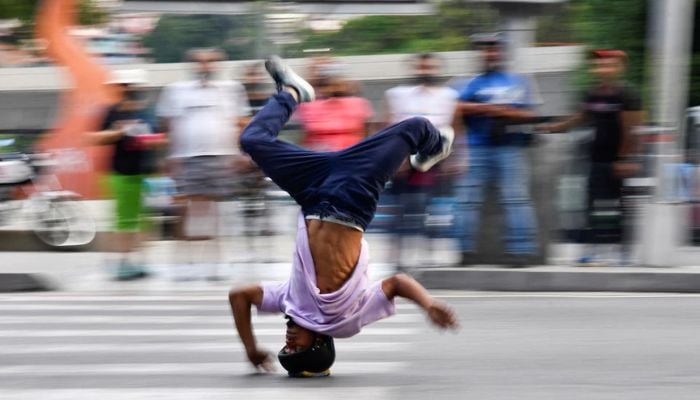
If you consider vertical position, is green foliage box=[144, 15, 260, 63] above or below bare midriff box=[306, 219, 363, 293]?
below

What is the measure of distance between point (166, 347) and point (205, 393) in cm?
161

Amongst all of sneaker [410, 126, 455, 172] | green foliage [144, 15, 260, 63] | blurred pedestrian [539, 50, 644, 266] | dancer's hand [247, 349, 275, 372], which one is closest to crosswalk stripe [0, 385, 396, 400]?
dancer's hand [247, 349, 275, 372]

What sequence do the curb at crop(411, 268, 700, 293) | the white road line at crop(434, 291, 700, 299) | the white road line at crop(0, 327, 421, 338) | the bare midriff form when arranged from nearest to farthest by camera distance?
the bare midriff
the white road line at crop(0, 327, 421, 338)
the white road line at crop(434, 291, 700, 299)
the curb at crop(411, 268, 700, 293)

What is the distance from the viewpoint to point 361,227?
6.90 metres

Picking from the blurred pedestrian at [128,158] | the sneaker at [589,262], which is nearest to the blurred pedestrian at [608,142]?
the sneaker at [589,262]

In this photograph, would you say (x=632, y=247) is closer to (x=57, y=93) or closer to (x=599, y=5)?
(x=599, y=5)

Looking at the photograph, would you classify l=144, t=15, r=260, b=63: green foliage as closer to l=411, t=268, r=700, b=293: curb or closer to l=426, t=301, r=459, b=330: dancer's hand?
l=411, t=268, r=700, b=293: curb

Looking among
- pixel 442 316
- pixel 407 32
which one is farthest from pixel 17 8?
pixel 442 316

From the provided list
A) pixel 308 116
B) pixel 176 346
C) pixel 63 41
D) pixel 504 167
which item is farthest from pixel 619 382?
pixel 63 41

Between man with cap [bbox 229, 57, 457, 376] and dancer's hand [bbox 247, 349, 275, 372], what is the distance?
17 cm

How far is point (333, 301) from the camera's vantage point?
686 centimetres

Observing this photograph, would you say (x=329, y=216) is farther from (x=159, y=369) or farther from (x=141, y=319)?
(x=141, y=319)

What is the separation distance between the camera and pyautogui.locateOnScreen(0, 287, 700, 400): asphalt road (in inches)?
273

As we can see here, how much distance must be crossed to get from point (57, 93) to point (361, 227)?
29.2 meters
